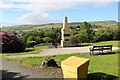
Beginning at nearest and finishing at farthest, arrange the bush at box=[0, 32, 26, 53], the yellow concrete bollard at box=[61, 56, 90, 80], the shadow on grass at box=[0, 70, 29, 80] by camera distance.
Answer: the yellow concrete bollard at box=[61, 56, 90, 80] → the shadow on grass at box=[0, 70, 29, 80] → the bush at box=[0, 32, 26, 53]

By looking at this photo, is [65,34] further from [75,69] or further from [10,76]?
[75,69]

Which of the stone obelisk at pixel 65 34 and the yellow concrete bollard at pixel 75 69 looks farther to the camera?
the stone obelisk at pixel 65 34

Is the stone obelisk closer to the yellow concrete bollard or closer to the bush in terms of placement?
the bush

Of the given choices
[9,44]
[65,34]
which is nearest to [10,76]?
[9,44]

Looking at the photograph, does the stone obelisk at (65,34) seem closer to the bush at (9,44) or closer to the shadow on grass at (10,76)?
the bush at (9,44)

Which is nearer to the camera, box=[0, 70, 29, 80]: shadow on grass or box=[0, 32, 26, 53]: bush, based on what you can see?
box=[0, 70, 29, 80]: shadow on grass

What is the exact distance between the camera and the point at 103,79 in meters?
5.80

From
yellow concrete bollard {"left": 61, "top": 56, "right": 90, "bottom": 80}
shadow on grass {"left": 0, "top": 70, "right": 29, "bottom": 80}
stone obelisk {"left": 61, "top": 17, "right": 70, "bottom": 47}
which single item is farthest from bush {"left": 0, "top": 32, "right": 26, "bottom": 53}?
yellow concrete bollard {"left": 61, "top": 56, "right": 90, "bottom": 80}

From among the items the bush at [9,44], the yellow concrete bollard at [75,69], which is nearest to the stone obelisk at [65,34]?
the bush at [9,44]

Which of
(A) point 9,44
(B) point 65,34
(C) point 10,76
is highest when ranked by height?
(B) point 65,34

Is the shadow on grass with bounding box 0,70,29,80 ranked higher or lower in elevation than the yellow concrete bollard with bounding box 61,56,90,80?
lower

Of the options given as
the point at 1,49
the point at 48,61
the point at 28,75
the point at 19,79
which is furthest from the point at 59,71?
the point at 1,49

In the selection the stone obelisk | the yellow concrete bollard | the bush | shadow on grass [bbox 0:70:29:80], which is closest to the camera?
the yellow concrete bollard

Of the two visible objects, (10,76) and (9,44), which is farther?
(9,44)
